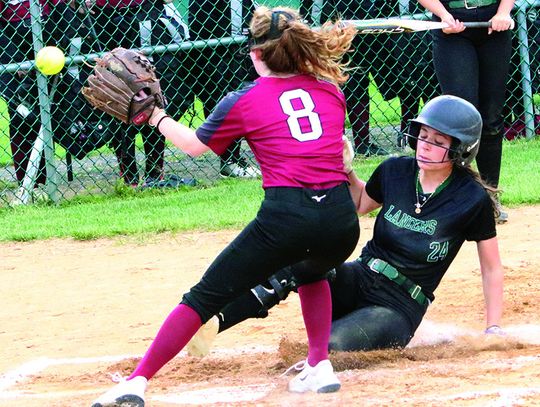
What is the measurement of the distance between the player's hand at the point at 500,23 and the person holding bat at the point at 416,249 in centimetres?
200

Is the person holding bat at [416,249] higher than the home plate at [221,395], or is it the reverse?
the person holding bat at [416,249]

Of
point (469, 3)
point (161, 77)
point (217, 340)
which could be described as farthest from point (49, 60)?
point (217, 340)

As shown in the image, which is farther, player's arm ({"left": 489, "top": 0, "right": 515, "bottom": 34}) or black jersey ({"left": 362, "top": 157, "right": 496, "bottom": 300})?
player's arm ({"left": 489, "top": 0, "right": 515, "bottom": 34})

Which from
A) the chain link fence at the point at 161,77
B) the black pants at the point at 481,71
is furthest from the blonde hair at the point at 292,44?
the chain link fence at the point at 161,77

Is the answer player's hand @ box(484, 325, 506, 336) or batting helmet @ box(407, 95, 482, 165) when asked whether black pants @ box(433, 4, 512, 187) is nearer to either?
batting helmet @ box(407, 95, 482, 165)

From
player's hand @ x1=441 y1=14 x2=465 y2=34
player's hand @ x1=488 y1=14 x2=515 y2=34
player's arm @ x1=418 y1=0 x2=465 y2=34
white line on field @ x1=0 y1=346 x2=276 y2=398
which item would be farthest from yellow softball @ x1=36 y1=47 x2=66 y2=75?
white line on field @ x1=0 y1=346 x2=276 y2=398

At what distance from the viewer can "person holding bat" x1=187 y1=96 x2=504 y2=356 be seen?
411 cm

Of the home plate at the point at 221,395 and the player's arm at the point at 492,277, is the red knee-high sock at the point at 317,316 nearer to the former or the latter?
the home plate at the point at 221,395

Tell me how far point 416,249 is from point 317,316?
58 cm

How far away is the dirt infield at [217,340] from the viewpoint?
3662mm

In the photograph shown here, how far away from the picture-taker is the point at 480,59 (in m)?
6.16

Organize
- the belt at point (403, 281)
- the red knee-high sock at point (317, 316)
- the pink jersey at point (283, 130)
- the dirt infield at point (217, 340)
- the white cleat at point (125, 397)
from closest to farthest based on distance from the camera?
the white cleat at point (125, 397)
the pink jersey at point (283, 130)
the dirt infield at point (217, 340)
the red knee-high sock at point (317, 316)
the belt at point (403, 281)

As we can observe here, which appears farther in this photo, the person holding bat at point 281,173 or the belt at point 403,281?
the belt at point 403,281

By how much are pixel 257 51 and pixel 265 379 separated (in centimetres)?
123
